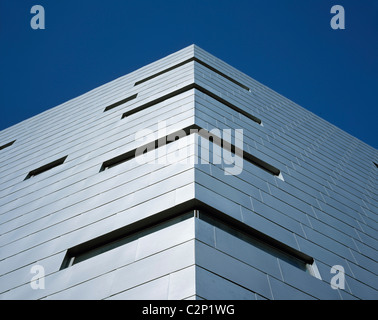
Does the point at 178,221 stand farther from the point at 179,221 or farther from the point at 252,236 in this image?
the point at 252,236

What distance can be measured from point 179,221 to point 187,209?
9.5 inches

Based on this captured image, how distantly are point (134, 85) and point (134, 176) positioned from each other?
8616mm

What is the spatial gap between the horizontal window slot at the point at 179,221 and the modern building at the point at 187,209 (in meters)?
0.02

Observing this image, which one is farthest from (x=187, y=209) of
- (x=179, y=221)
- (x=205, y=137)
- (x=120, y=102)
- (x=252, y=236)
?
(x=120, y=102)

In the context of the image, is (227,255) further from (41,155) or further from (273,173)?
(41,155)

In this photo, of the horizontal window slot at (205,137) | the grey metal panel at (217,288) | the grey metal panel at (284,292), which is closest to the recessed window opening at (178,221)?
the grey metal panel at (284,292)

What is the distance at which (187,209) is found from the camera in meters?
5.24

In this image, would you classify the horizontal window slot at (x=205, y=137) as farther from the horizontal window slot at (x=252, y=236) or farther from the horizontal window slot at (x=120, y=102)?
the horizontal window slot at (x=120, y=102)

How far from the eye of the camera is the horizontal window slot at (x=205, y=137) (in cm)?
774

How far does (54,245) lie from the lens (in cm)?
580

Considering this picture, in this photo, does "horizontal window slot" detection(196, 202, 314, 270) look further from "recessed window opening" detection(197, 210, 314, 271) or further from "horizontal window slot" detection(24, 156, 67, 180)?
"horizontal window slot" detection(24, 156, 67, 180)

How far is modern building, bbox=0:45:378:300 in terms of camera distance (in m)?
4.38
